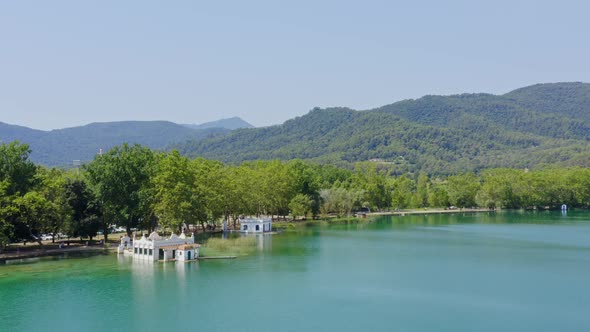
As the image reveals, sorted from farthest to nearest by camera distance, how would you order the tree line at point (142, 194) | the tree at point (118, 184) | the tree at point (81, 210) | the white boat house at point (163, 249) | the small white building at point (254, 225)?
the small white building at point (254, 225)
the tree at point (118, 184)
the tree at point (81, 210)
the tree line at point (142, 194)
the white boat house at point (163, 249)

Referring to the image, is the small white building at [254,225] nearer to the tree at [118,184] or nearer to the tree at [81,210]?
the tree at [118,184]

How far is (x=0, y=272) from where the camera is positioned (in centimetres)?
3725

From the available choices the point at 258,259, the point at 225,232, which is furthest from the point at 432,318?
the point at 225,232

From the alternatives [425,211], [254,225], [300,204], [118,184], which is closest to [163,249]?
[118,184]

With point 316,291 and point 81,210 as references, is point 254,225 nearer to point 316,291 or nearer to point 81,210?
point 81,210

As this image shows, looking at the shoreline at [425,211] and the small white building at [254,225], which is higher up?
the small white building at [254,225]

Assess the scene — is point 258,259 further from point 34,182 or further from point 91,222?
point 34,182

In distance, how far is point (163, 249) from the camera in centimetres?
4331

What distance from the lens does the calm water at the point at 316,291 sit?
26406 mm

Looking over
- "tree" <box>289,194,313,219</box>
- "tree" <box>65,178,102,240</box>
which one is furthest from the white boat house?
"tree" <box>289,194,313,219</box>

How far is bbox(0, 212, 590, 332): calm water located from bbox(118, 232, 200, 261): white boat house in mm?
1597

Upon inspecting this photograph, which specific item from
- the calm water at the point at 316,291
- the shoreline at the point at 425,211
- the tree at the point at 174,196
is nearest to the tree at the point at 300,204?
the shoreline at the point at 425,211

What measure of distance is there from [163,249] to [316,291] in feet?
51.6

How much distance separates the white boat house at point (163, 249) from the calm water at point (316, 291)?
160 cm
